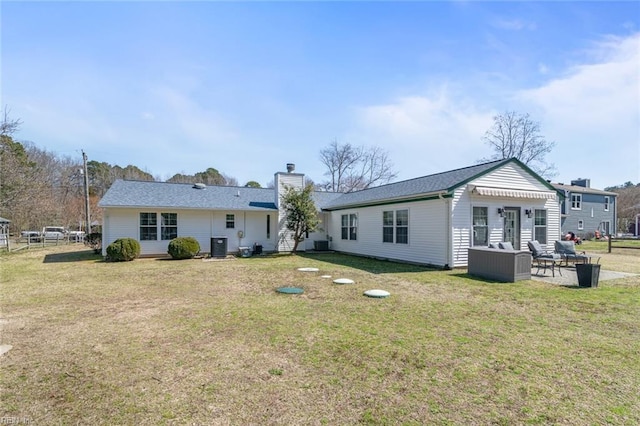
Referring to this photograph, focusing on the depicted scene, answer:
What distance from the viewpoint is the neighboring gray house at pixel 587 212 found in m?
30.1

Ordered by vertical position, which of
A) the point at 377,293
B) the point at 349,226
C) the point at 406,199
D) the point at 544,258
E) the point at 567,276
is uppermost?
the point at 406,199

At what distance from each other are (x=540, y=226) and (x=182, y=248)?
1476 centimetres

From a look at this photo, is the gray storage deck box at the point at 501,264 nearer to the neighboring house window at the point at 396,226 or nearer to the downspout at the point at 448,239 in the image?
the downspout at the point at 448,239

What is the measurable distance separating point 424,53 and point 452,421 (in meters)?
10.6

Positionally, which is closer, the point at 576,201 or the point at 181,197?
the point at 181,197

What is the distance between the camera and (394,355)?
3828 mm

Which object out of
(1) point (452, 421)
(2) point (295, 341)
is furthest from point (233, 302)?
(1) point (452, 421)

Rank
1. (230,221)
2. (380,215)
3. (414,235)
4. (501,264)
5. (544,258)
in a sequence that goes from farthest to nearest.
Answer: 1. (230,221)
2. (380,215)
3. (414,235)
4. (544,258)
5. (501,264)

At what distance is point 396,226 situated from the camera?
13.3 m

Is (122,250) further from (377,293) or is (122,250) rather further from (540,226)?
(540,226)

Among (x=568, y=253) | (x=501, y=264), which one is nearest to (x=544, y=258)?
(x=568, y=253)

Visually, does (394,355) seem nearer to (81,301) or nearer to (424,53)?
(81,301)

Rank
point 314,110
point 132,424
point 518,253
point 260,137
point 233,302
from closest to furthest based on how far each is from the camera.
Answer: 1. point 132,424
2. point 233,302
3. point 518,253
4. point 314,110
5. point 260,137

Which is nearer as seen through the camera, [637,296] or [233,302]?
[233,302]
